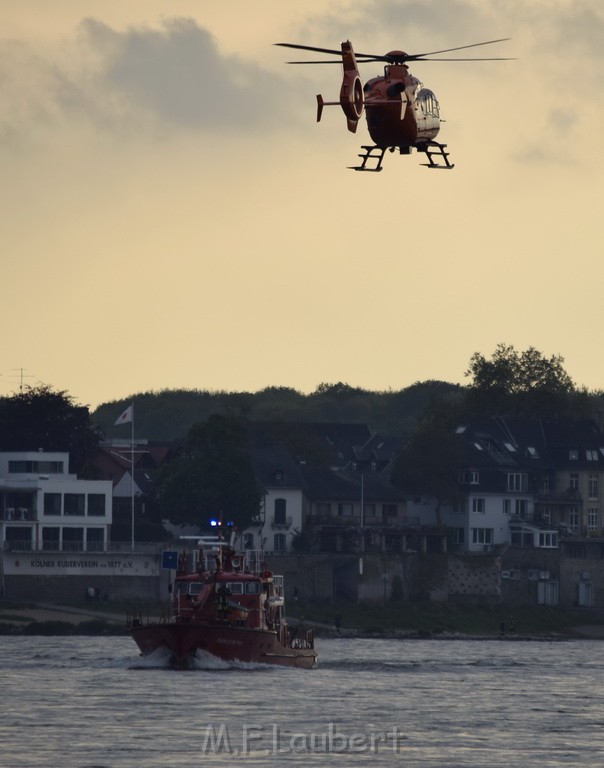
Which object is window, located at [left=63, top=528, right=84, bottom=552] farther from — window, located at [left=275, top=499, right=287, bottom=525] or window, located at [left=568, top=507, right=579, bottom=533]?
window, located at [left=568, top=507, right=579, bottom=533]

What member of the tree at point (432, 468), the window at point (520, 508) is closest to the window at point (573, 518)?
the window at point (520, 508)

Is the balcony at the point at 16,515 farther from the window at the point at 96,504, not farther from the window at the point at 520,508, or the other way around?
the window at the point at 520,508

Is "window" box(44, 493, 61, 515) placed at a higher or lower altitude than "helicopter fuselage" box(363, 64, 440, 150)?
lower

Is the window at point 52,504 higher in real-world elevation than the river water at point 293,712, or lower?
higher

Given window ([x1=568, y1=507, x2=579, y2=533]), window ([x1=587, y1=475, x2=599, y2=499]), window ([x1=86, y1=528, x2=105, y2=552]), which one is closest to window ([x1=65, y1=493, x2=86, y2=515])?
window ([x1=86, y1=528, x2=105, y2=552])

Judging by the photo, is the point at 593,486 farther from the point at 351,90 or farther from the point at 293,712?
the point at 351,90
